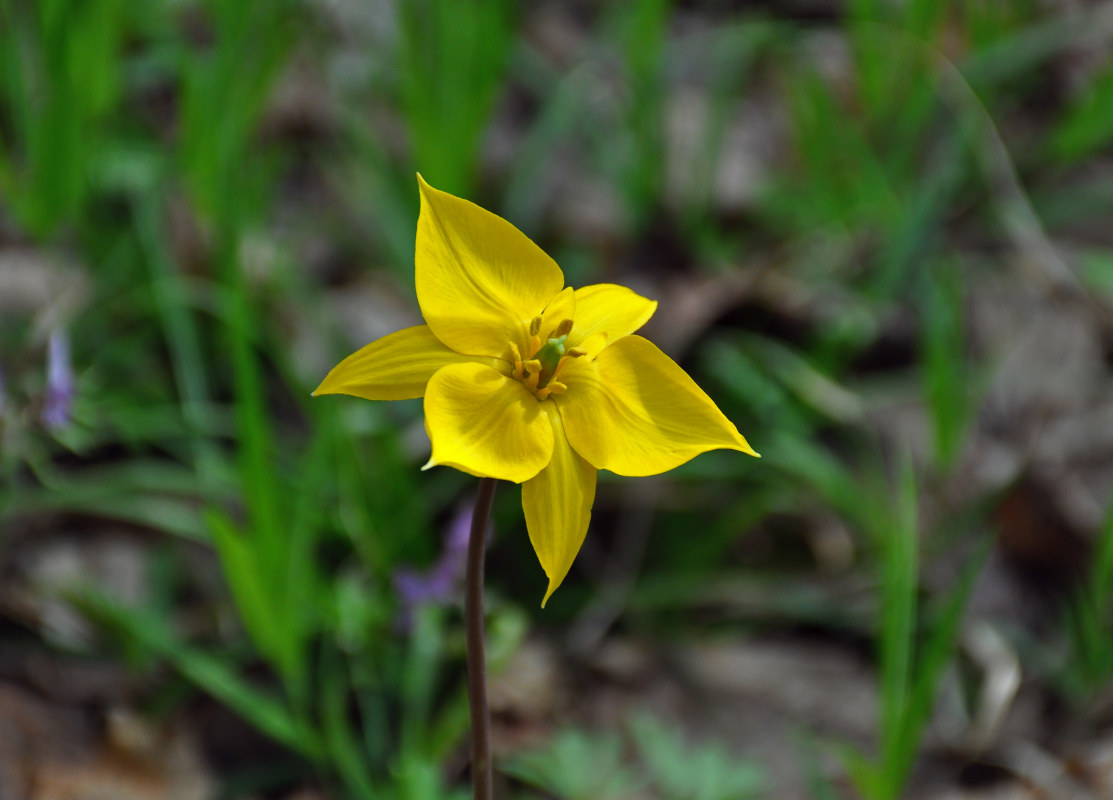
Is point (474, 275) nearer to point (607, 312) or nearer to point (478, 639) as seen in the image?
point (607, 312)

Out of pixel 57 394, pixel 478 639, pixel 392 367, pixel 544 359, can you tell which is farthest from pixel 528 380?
pixel 57 394

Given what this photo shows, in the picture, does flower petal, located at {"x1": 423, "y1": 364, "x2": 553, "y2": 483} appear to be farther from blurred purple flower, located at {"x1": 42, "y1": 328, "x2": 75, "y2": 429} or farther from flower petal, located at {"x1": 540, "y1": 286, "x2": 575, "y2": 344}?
blurred purple flower, located at {"x1": 42, "y1": 328, "x2": 75, "y2": 429}

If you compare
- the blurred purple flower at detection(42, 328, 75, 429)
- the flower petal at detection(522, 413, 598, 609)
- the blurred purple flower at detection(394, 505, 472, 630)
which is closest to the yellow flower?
the flower petal at detection(522, 413, 598, 609)

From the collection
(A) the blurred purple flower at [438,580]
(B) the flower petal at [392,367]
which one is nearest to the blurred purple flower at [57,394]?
(A) the blurred purple flower at [438,580]

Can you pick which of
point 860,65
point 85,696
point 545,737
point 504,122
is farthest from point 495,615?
point 860,65

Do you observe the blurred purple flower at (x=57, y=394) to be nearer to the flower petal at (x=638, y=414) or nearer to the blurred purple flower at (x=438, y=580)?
the blurred purple flower at (x=438, y=580)

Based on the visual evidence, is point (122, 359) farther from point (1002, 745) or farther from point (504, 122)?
point (1002, 745)
